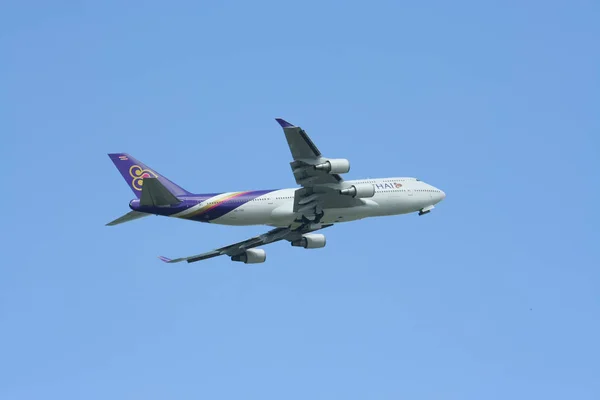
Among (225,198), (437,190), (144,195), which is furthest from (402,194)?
(144,195)

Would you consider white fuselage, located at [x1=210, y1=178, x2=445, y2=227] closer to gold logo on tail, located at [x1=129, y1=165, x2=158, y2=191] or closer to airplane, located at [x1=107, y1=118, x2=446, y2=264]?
airplane, located at [x1=107, y1=118, x2=446, y2=264]

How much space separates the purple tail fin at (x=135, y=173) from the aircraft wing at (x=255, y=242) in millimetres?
7683

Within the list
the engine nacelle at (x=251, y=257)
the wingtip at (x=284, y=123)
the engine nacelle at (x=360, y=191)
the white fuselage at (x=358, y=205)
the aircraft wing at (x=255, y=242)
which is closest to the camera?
the wingtip at (x=284, y=123)

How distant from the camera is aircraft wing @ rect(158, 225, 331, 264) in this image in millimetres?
73037

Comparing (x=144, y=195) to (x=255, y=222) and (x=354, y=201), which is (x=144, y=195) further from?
(x=354, y=201)

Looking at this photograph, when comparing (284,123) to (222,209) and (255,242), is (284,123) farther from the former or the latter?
(255,242)

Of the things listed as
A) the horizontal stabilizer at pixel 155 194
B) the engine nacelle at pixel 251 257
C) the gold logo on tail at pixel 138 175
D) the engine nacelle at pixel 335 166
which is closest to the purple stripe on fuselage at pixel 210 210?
the horizontal stabilizer at pixel 155 194

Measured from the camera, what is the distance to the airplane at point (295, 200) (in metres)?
63.9

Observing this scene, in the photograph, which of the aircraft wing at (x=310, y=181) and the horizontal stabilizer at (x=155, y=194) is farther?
the horizontal stabilizer at (x=155, y=194)

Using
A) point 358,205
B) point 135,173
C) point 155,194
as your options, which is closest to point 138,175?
point 135,173

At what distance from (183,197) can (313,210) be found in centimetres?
919

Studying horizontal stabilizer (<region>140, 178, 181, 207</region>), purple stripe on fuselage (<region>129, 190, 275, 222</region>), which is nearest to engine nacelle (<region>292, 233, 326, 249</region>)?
purple stripe on fuselage (<region>129, 190, 275, 222</region>)

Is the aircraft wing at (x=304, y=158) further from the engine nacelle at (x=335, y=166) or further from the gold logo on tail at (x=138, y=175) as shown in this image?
the gold logo on tail at (x=138, y=175)

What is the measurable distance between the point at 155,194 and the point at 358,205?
14.8m
